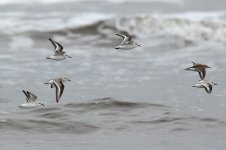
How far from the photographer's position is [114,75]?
15.4 meters

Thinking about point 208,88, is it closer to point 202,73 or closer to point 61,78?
point 202,73

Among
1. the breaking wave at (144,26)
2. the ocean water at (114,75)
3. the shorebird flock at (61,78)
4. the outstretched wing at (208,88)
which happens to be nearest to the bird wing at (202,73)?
the shorebird flock at (61,78)

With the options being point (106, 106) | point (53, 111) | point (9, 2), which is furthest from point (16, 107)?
point (9, 2)

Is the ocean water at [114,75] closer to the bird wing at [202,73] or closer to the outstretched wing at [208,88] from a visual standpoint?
the outstretched wing at [208,88]

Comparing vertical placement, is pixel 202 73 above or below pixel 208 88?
above

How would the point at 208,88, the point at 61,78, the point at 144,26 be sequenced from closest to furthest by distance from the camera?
the point at 208,88
the point at 61,78
the point at 144,26

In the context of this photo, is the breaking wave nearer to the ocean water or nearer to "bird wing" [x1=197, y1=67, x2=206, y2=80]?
the ocean water

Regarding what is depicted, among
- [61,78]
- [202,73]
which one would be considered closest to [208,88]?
→ [202,73]

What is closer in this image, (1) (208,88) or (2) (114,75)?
(1) (208,88)

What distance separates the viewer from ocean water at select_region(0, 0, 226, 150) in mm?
10820

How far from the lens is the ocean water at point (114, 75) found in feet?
35.5

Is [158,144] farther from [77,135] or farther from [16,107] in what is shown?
[16,107]

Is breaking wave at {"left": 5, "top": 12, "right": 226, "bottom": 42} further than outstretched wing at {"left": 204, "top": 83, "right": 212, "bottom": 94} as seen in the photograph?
Yes

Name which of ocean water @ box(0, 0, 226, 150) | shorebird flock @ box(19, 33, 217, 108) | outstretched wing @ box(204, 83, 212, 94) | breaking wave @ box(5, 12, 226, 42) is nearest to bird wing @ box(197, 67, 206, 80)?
shorebird flock @ box(19, 33, 217, 108)
